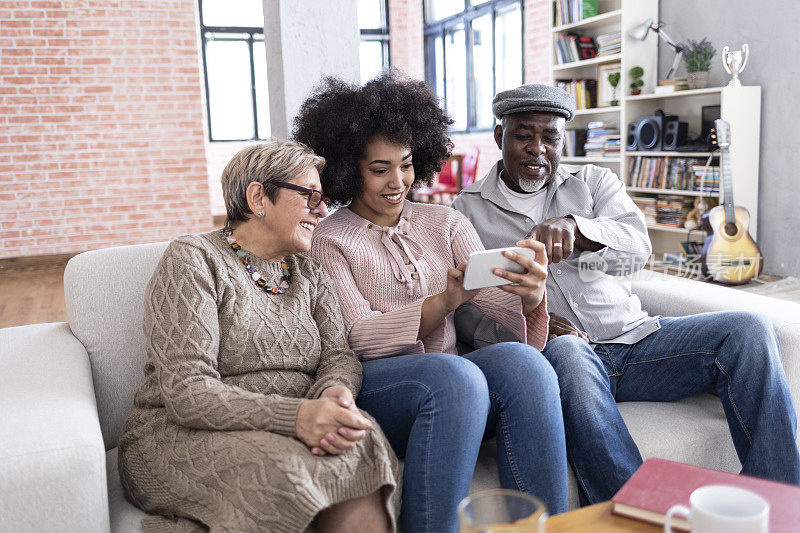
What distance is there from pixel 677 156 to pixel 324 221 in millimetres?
3708

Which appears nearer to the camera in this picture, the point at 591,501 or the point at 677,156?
the point at 591,501

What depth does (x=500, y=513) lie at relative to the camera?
2.48 feet

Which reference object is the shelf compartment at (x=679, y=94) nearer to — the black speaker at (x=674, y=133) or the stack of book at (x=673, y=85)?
the stack of book at (x=673, y=85)

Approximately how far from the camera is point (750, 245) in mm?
4281

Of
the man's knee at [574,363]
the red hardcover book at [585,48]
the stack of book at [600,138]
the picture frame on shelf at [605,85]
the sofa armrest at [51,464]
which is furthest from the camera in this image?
the red hardcover book at [585,48]

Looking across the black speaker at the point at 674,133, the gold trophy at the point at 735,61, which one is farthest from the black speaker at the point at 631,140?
the gold trophy at the point at 735,61

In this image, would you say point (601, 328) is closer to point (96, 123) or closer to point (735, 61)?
point (735, 61)

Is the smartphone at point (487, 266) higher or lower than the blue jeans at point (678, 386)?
higher

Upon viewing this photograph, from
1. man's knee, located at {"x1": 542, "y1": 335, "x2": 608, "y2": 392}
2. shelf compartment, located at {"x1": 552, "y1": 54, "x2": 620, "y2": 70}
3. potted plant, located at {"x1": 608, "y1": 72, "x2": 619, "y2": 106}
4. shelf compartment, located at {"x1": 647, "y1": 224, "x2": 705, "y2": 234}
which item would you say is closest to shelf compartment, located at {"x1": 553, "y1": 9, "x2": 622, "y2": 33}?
shelf compartment, located at {"x1": 552, "y1": 54, "x2": 620, "y2": 70}

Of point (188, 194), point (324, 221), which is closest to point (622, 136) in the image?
point (188, 194)

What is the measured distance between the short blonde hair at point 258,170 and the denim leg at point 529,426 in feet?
1.97

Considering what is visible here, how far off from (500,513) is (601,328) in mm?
1165

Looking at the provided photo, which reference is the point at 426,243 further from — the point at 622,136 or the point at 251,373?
the point at 622,136

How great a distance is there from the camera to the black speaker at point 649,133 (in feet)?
A: 15.8
